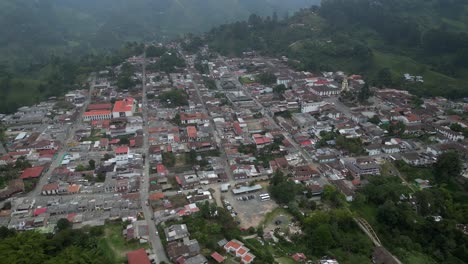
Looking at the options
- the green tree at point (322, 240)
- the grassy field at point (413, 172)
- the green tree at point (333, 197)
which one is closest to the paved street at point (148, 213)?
the green tree at point (322, 240)

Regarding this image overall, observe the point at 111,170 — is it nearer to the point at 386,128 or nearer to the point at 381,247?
the point at 381,247

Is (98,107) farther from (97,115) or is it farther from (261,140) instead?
(261,140)

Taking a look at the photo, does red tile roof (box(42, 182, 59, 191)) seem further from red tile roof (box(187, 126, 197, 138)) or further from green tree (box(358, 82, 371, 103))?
green tree (box(358, 82, 371, 103))

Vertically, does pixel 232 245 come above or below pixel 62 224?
below

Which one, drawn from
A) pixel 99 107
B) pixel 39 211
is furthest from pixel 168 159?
pixel 99 107

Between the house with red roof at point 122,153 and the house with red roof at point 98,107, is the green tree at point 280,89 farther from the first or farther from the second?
the house with red roof at point 122,153
